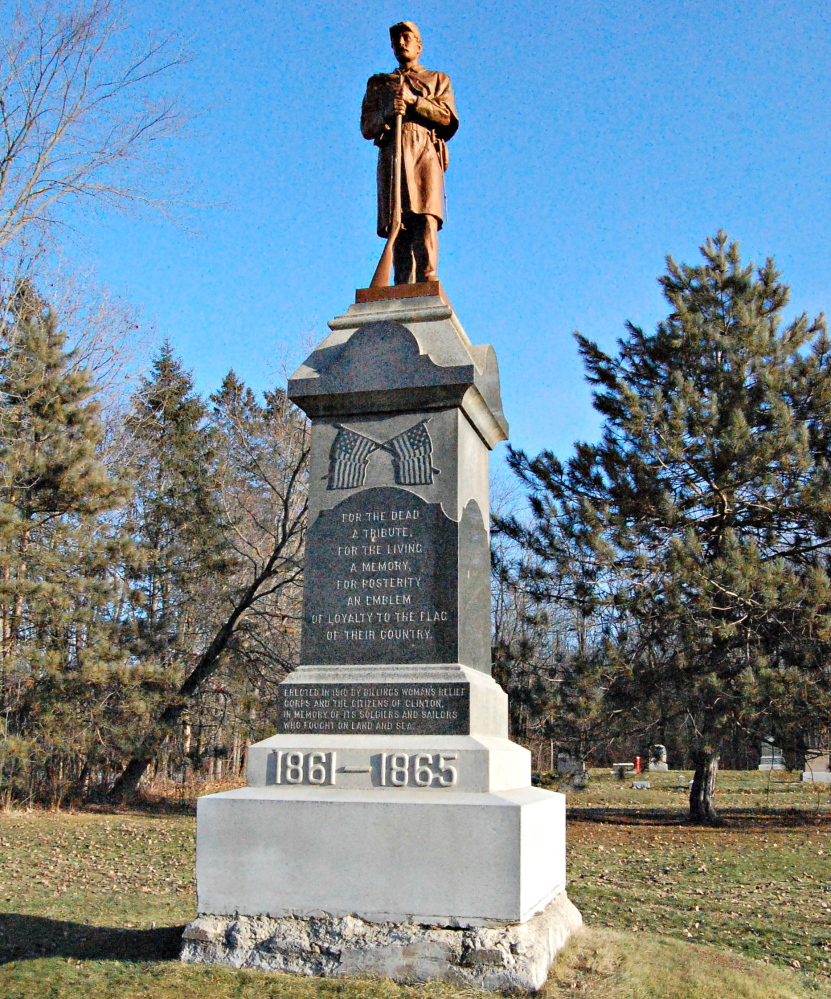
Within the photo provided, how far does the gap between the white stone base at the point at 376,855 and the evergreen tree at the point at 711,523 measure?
35.4 ft

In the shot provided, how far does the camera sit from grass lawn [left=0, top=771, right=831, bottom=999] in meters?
4.59

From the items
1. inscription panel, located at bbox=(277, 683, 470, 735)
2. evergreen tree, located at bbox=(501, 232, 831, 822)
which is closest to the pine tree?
evergreen tree, located at bbox=(501, 232, 831, 822)

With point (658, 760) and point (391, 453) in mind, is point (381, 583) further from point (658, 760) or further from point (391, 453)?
point (658, 760)

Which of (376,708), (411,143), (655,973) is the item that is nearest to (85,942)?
(376,708)

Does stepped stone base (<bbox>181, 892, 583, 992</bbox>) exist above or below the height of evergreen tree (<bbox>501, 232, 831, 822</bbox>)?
below

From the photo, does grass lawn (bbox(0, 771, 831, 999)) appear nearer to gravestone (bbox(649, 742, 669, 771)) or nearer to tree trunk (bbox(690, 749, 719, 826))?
tree trunk (bbox(690, 749, 719, 826))

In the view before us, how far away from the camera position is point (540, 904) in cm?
503

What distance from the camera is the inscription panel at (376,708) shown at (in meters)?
5.33

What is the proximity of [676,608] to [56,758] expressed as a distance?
36.5 feet

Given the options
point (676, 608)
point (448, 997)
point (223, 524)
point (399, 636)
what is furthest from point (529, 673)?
point (448, 997)

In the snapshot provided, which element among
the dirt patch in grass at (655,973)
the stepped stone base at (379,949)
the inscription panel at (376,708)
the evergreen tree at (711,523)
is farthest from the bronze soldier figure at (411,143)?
the evergreen tree at (711,523)

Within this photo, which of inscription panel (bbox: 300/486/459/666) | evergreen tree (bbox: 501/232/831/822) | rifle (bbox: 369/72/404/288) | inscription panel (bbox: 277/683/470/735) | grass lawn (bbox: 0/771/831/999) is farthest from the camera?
evergreen tree (bbox: 501/232/831/822)

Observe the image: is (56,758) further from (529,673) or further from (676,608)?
(676,608)

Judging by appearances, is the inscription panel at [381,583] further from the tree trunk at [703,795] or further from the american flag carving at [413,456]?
the tree trunk at [703,795]
